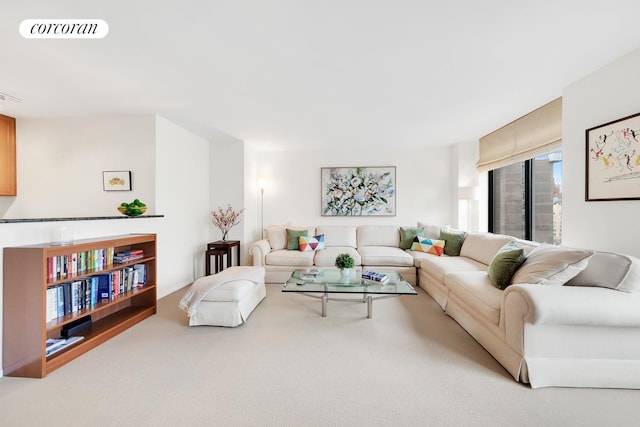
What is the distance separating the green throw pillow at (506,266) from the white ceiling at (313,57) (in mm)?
1615

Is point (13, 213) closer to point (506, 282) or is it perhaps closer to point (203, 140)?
point (203, 140)

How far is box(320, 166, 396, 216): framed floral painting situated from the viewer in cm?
496

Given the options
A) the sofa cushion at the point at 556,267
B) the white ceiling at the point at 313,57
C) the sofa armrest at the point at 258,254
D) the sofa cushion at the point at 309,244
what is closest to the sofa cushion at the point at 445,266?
the sofa cushion at the point at 556,267

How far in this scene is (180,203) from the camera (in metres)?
3.78

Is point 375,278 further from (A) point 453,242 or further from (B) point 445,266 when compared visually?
(A) point 453,242

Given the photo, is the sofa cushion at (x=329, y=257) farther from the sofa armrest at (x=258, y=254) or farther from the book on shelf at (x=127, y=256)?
the book on shelf at (x=127, y=256)

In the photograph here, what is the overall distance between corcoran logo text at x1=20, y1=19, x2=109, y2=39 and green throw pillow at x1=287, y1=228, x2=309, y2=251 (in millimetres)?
3303

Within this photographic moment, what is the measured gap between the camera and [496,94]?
2.69 meters

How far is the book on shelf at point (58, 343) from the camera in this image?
1923mm

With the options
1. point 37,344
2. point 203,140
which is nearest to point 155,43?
point 37,344

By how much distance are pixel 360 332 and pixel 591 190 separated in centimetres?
245

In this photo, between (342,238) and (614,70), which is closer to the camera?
(614,70)

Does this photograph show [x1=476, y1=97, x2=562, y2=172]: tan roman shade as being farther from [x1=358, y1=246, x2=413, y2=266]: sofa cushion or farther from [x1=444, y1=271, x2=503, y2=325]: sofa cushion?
[x1=358, y1=246, x2=413, y2=266]: sofa cushion

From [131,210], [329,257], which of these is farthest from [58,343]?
[329,257]
